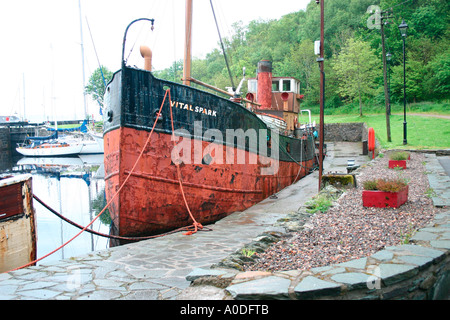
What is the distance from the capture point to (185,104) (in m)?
8.14

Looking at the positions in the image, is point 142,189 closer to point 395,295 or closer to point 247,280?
point 247,280

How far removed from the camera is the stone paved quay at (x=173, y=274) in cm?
298

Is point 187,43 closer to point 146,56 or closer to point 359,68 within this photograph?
point 146,56

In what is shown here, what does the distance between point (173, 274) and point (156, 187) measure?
328 cm

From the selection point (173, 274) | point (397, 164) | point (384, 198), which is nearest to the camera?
point (173, 274)

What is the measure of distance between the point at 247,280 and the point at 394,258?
140 cm

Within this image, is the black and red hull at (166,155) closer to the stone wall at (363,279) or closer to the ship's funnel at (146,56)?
the ship's funnel at (146,56)

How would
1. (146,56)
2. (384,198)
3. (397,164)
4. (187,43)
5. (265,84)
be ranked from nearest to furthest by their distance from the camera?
(384,198)
(146,56)
(187,43)
(397,164)
(265,84)

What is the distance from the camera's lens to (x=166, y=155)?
25.6ft

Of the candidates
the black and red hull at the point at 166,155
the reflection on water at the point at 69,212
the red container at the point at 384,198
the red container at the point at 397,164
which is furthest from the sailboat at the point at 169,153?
the red container at the point at 397,164

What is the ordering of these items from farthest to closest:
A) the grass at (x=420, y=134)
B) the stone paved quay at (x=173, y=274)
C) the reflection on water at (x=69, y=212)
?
the grass at (x=420, y=134) < the reflection on water at (x=69, y=212) < the stone paved quay at (x=173, y=274)

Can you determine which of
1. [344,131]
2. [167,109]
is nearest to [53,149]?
[344,131]

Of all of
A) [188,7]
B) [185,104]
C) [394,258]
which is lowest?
[394,258]
